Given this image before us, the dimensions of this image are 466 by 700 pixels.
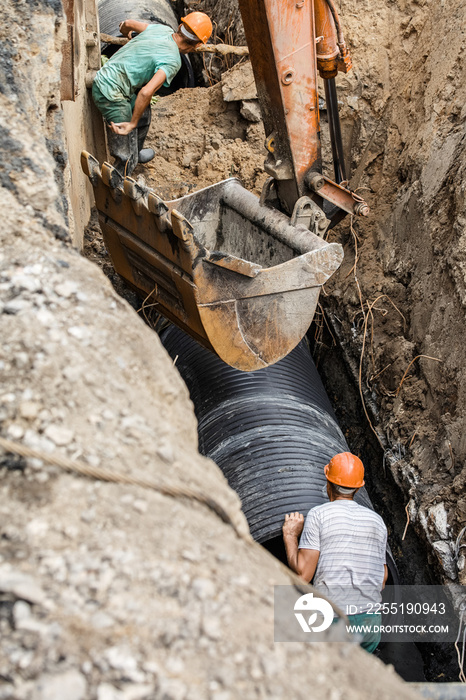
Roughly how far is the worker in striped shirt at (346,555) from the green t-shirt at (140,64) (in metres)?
3.58

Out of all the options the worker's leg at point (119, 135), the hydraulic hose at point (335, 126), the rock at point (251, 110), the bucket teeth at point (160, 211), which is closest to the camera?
the bucket teeth at point (160, 211)

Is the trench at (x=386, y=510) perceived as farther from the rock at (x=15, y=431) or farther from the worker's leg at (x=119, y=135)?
the rock at (x=15, y=431)

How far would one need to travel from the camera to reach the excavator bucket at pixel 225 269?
3359 mm

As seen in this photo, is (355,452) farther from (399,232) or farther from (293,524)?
(399,232)

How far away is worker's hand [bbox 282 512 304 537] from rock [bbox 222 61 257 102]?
4081 millimetres

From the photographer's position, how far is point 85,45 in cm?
522

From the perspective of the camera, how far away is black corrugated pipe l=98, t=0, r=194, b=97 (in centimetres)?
803

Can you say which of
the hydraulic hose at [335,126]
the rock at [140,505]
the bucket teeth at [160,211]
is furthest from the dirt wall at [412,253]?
the rock at [140,505]

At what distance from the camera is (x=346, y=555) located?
2916 mm

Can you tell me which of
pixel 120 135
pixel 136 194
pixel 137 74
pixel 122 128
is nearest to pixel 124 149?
pixel 120 135

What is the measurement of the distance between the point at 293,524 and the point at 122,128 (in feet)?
11.2

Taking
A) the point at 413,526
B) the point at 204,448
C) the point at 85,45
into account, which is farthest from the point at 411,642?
the point at 85,45

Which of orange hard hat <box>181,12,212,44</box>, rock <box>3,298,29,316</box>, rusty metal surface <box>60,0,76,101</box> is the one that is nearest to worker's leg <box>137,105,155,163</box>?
orange hard hat <box>181,12,212,44</box>

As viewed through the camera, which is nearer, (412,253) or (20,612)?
(20,612)
